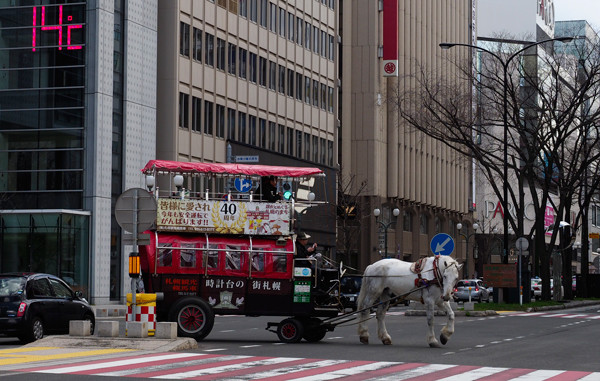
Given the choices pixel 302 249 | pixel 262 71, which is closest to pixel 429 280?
pixel 302 249

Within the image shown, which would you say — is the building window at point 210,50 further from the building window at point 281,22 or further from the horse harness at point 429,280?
the horse harness at point 429,280

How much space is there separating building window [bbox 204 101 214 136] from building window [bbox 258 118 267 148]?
19.9 feet

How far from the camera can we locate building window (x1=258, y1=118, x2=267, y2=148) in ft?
220

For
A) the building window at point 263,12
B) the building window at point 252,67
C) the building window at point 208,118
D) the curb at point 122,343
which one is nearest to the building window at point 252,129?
the building window at point 252,67

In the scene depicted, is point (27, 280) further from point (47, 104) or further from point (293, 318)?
point (47, 104)

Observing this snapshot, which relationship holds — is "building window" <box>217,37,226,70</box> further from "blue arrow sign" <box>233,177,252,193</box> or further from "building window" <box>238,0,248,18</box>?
"blue arrow sign" <box>233,177,252,193</box>

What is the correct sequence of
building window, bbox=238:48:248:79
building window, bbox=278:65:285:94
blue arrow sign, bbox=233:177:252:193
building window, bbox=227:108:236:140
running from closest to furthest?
blue arrow sign, bbox=233:177:252:193
building window, bbox=227:108:236:140
building window, bbox=238:48:248:79
building window, bbox=278:65:285:94

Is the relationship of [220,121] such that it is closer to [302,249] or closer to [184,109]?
[184,109]

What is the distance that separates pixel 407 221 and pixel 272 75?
28696 millimetres

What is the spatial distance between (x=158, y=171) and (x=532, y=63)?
37426 millimetres

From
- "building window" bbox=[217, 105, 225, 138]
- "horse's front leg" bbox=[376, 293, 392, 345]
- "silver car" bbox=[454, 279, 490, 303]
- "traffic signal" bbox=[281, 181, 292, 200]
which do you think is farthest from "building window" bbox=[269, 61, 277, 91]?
"horse's front leg" bbox=[376, 293, 392, 345]

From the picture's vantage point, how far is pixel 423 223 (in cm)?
9844

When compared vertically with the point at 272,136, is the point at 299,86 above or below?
above

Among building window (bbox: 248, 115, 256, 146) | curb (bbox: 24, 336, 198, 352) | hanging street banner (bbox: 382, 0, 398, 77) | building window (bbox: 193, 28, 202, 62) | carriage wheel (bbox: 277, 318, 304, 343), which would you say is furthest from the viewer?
hanging street banner (bbox: 382, 0, 398, 77)
